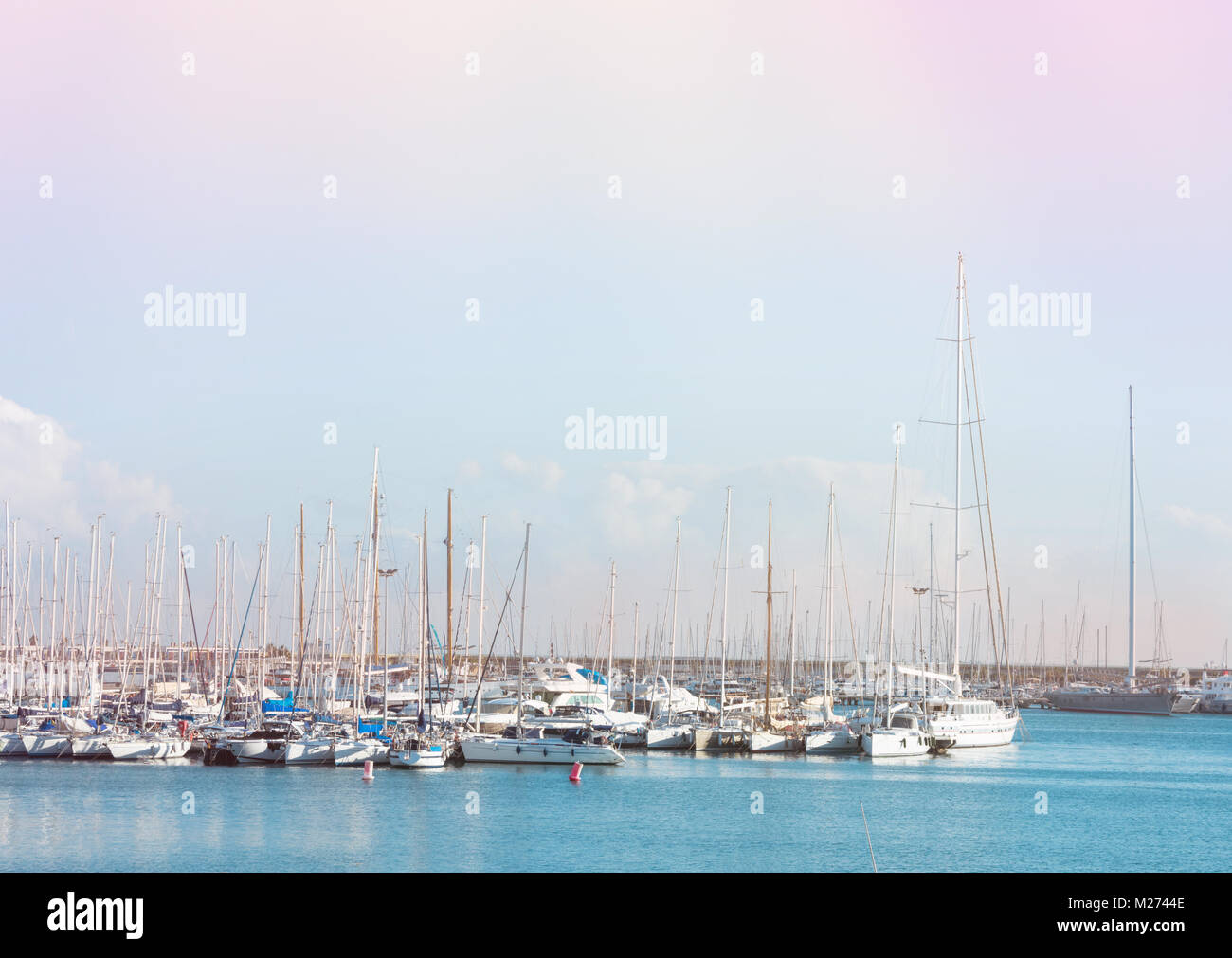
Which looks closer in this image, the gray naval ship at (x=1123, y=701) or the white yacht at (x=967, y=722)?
the white yacht at (x=967, y=722)

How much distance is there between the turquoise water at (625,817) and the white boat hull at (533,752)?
0.69 m

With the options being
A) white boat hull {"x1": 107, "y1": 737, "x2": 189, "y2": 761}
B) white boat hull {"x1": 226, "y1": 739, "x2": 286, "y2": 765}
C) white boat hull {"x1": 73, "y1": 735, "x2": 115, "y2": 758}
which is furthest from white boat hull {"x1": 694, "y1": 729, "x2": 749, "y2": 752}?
white boat hull {"x1": 73, "y1": 735, "x2": 115, "y2": 758}

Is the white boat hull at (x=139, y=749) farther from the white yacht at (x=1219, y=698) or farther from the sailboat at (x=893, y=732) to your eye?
the white yacht at (x=1219, y=698)

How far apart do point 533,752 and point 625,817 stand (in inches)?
648

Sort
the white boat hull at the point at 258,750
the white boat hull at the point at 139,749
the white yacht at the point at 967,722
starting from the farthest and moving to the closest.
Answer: the white yacht at the point at 967,722 < the white boat hull at the point at 139,749 < the white boat hull at the point at 258,750

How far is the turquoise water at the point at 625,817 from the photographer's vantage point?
3700 centimetres

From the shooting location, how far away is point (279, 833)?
39.9 m

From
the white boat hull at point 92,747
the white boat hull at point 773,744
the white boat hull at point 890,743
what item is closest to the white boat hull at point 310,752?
the white boat hull at point 92,747

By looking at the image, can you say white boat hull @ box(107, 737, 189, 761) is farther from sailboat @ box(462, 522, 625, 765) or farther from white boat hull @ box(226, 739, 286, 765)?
sailboat @ box(462, 522, 625, 765)

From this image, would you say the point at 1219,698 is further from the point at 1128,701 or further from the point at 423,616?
the point at 423,616

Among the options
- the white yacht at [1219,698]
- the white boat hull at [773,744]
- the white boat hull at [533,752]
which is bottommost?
the white yacht at [1219,698]
